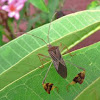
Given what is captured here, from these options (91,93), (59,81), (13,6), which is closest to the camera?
(91,93)

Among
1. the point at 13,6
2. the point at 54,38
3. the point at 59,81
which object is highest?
the point at 54,38

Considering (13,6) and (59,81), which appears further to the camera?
(13,6)

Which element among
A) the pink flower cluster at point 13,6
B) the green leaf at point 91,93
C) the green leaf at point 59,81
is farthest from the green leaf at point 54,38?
the pink flower cluster at point 13,6

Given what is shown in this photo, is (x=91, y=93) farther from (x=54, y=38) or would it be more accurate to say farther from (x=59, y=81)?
(x=54, y=38)

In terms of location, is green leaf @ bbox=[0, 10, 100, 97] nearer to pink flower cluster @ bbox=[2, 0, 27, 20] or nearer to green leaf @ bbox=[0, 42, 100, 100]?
green leaf @ bbox=[0, 42, 100, 100]

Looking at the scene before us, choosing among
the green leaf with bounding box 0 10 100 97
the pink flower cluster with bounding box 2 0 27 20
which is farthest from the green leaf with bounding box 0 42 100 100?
the pink flower cluster with bounding box 2 0 27 20

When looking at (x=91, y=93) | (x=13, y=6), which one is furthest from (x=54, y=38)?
(x=13, y=6)

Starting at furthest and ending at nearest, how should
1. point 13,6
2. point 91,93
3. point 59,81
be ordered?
point 13,6
point 59,81
point 91,93

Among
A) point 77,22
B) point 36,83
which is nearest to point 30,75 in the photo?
point 36,83
